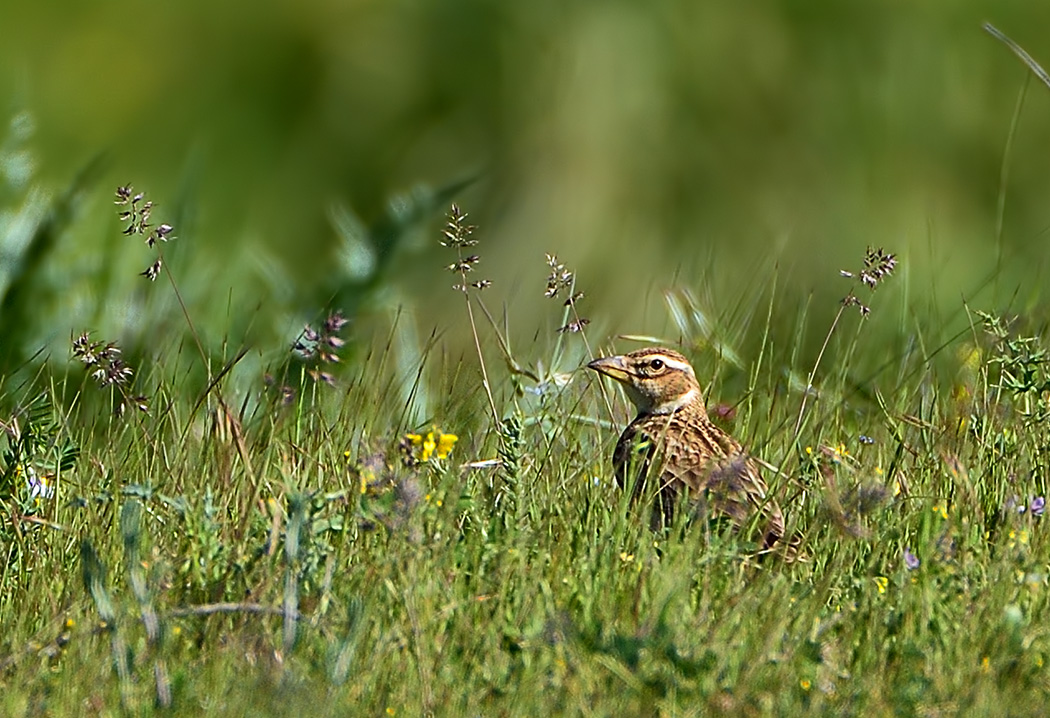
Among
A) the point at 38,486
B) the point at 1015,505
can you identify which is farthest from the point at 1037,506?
the point at 38,486


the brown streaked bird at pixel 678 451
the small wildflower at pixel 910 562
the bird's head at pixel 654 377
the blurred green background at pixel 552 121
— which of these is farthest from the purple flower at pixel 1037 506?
the blurred green background at pixel 552 121

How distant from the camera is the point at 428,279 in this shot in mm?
9836

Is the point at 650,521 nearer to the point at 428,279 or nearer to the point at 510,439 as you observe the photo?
the point at 510,439

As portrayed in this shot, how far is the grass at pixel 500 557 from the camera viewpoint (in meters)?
3.84

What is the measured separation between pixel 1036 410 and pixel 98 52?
6.91 m

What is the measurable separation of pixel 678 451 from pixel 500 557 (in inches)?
39.1

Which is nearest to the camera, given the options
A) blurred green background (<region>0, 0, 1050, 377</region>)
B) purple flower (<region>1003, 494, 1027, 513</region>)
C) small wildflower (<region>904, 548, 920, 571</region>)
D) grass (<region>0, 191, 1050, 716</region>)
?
grass (<region>0, 191, 1050, 716</region>)

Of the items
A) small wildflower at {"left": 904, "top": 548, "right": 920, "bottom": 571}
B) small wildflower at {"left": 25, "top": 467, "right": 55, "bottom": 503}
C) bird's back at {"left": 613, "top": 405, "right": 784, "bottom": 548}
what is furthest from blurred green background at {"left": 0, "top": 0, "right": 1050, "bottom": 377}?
small wildflower at {"left": 904, "top": 548, "right": 920, "bottom": 571}

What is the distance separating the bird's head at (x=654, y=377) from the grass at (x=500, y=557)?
10 cm

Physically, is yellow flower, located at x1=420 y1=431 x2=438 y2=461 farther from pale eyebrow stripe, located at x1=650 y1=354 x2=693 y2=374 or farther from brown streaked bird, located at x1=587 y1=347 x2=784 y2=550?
pale eyebrow stripe, located at x1=650 y1=354 x2=693 y2=374

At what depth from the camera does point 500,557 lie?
171 inches

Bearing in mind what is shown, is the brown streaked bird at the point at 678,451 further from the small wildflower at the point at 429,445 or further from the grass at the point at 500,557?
the small wildflower at the point at 429,445

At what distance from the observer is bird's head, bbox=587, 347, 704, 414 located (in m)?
5.64

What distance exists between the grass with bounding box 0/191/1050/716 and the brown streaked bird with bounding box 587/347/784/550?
0.31 feet
